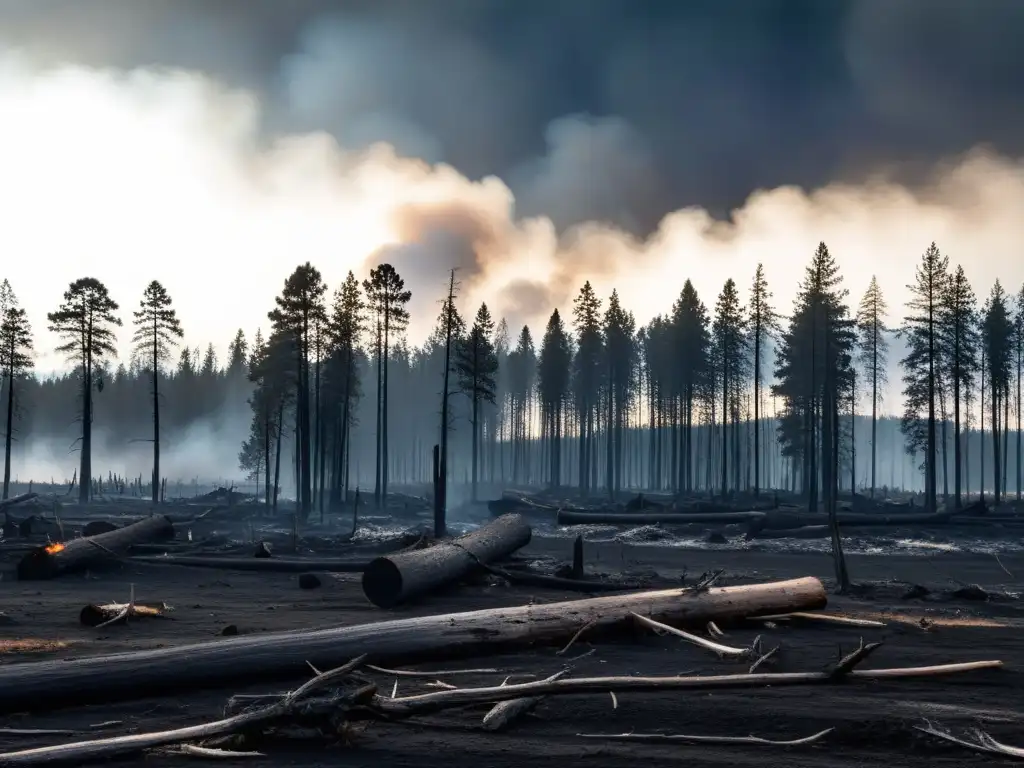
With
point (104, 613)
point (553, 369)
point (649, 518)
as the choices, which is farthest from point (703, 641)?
point (553, 369)

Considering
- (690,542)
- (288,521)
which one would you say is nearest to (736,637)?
(690,542)

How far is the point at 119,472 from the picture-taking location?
131 m

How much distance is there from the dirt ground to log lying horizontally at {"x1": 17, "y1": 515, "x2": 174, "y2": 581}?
1.26 m

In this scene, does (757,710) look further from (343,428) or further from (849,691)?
(343,428)

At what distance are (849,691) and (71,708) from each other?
7.02 m

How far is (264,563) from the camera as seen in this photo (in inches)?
791

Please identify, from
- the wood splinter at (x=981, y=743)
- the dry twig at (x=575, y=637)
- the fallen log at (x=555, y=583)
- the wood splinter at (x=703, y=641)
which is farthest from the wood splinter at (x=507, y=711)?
the fallen log at (x=555, y=583)

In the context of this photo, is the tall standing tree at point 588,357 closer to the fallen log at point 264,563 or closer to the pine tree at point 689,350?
the pine tree at point 689,350

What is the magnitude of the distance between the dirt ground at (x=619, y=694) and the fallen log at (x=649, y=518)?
1736 centimetres

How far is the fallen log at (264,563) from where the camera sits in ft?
65.1

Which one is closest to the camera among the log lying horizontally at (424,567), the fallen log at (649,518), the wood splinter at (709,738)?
the wood splinter at (709,738)

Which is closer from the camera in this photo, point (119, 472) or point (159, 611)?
point (159, 611)

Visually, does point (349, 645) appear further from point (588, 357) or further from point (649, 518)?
point (588, 357)

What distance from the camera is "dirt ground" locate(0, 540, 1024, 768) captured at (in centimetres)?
614
